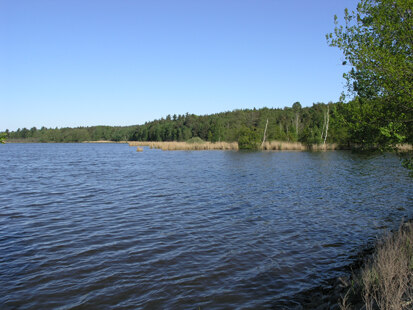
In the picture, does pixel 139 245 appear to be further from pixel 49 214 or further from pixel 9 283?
pixel 49 214

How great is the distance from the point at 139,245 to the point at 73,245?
224 cm

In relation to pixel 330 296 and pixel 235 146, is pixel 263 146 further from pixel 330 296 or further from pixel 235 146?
pixel 330 296

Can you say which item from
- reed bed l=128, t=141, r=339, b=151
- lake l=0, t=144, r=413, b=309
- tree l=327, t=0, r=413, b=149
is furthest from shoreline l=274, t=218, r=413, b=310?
reed bed l=128, t=141, r=339, b=151

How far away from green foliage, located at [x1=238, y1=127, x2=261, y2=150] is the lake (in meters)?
57.5

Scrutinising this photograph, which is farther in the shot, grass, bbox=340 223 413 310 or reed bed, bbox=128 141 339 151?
reed bed, bbox=128 141 339 151

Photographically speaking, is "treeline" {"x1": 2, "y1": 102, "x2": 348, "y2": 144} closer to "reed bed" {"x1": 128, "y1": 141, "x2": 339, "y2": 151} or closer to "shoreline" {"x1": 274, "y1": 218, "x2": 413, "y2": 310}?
"reed bed" {"x1": 128, "y1": 141, "x2": 339, "y2": 151}

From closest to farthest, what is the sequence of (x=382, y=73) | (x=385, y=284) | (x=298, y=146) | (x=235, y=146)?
(x=385, y=284), (x=382, y=73), (x=298, y=146), (x=235, y=146)

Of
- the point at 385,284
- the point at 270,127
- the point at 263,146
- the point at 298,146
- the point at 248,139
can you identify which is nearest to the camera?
the point at 385,284

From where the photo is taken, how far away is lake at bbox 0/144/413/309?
278 inches

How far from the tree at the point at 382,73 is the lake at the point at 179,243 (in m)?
3.48

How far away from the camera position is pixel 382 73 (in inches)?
363

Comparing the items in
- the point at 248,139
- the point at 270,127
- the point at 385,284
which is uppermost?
the point at 270,127

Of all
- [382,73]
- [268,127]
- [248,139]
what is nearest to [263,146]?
[248,139]

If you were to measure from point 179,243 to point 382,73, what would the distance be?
28.1 feet
